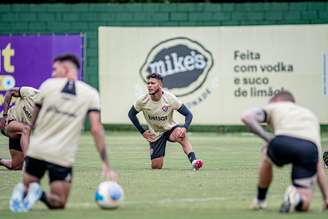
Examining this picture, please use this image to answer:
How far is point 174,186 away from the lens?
14.7 m

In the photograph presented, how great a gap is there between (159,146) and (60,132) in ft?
23.3

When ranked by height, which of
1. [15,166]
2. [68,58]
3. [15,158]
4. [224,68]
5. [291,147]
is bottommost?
[15,166]

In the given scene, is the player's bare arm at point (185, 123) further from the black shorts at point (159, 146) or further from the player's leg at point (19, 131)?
the player's leg at point (19, 131)

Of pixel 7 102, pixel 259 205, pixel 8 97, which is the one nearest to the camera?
pixel 259 205

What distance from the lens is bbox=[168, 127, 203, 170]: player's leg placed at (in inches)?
689

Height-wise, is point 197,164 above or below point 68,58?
below

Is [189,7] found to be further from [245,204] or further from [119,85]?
[245,204]

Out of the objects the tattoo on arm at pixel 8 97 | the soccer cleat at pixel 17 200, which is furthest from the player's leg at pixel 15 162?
the soccer cleat at pixel 17 200

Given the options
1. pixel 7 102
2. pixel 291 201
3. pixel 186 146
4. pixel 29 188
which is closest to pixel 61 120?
pixel 29 188

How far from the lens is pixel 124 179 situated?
15.8 meters

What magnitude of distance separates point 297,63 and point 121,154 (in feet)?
31.2

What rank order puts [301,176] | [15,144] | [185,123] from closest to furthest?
[301,176], [15,144], [185,123]

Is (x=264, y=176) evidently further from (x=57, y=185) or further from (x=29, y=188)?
(x=29, y=188)

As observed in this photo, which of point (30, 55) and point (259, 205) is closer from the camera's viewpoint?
point (259, 205)
